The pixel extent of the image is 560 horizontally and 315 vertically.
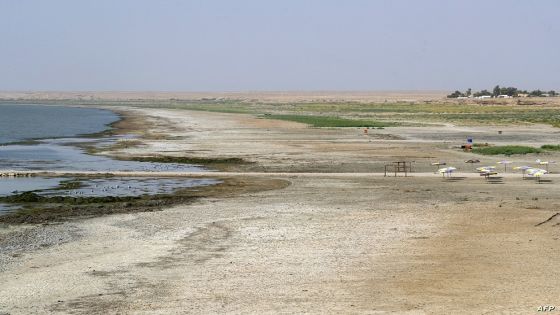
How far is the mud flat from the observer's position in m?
13.7

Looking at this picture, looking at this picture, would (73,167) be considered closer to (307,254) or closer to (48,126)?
(307,254)

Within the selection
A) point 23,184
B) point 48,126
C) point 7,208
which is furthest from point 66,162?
point 48,126

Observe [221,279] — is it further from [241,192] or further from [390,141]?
[390,141]

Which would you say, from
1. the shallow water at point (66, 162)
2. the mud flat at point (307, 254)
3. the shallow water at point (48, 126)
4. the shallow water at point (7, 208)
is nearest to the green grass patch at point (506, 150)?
the mud flat at point (307, 254)

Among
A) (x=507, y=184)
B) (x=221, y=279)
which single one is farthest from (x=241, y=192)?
(x=221, y=279)

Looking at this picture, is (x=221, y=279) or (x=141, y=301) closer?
(x=141, y=301)

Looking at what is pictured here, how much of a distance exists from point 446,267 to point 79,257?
7961mm

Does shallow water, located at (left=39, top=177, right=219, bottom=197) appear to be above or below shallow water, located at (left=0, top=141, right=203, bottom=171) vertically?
above

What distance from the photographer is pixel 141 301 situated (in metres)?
13.7

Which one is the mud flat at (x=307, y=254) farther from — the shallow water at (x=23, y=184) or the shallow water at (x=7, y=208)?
the shallow water at (x=23, y=184)

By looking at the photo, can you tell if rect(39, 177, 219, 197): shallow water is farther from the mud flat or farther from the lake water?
the mud flat

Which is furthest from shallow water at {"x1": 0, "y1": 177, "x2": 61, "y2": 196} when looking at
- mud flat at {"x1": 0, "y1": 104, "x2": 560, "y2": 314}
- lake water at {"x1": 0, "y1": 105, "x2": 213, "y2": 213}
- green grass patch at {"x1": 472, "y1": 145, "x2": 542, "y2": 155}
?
green grass patch at {"x1": 472, "y1": 145, "x2": 542, "y2": 155}

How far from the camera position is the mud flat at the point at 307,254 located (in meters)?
13.7

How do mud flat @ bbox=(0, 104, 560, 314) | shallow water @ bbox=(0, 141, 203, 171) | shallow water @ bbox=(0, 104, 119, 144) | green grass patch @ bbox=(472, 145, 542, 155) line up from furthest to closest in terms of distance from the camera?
shallow water @ bbox=(0, 104, 119, 144), green grass patch @ bbox=(472, 145, 542, 155), shallow water @ bbox=(0, 141, 203, 171), mud flat @ bbox=(0, 104, 560, 314)
